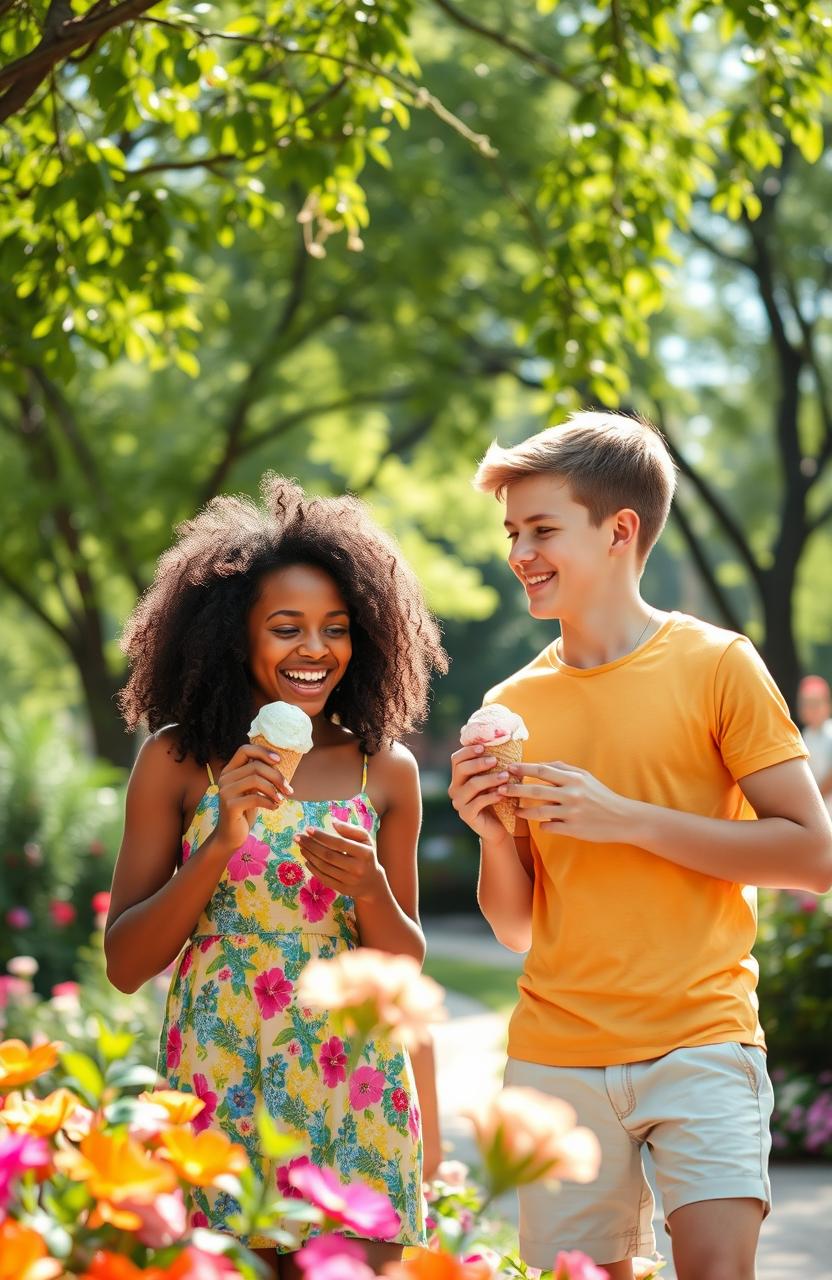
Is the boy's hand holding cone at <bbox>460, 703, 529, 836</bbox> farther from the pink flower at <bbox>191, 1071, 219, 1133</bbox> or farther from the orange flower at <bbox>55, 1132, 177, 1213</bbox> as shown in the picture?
the orange flower at <bbox>55, 1132, 177, 1213</bbox>

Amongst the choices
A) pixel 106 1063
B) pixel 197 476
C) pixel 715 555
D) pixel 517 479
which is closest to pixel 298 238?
pixel 197 476

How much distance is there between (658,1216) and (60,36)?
18.3 ft

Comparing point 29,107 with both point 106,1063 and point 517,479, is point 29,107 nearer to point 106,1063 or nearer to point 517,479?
point 517,479

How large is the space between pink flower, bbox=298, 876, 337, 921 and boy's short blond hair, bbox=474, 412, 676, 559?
2.91 feet

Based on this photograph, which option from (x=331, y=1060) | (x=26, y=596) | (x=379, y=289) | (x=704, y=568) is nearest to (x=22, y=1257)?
(x=331, y=1060)

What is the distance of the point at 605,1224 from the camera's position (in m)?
2.99

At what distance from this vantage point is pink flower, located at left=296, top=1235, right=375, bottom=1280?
131cm

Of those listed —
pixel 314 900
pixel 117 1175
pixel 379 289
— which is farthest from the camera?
pixel 379 289

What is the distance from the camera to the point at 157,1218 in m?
1.49

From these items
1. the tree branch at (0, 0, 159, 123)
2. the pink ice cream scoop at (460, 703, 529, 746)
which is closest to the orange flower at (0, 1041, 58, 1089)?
the pink ice cream scoop at (460, 703, 529, 746)

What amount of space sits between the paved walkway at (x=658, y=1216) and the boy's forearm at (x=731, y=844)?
68 centimetres

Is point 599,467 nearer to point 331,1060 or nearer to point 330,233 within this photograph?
point 331,1060

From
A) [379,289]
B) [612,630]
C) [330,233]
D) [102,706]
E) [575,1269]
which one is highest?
[379,289]

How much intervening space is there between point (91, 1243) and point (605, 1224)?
173cm
